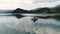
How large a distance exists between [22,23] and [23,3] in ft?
0.90

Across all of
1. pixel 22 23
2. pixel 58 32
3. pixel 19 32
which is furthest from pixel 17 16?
pixel 58 32

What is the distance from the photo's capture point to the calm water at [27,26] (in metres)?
1.36

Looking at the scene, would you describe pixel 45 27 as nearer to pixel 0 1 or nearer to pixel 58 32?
pixel 58 32

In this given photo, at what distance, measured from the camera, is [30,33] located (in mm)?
1360

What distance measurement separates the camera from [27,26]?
1380mm

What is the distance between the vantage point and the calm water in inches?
53.4

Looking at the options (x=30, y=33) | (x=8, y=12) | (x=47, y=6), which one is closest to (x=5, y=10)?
(x=8, y=12)

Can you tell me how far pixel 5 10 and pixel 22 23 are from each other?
296mm

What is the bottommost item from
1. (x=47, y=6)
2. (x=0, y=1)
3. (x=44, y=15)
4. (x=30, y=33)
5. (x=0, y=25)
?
(x=30, y=33)

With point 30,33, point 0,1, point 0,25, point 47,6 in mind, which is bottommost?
point 30,33

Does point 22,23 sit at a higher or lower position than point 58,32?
higher

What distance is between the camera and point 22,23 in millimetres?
1393

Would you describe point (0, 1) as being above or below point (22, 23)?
above

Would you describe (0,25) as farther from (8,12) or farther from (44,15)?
(44,15)
